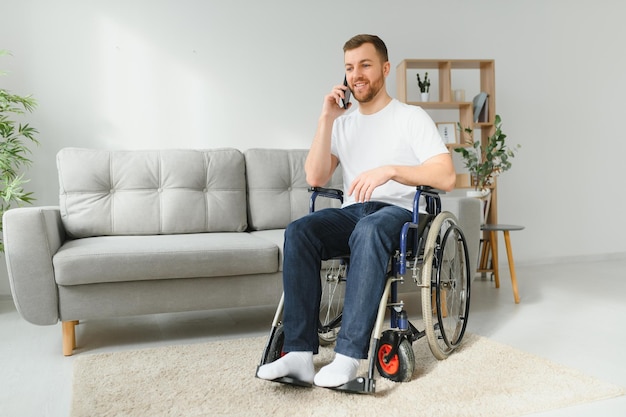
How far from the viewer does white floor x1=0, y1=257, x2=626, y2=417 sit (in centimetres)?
185

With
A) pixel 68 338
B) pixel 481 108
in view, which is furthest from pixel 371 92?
pixel 481 108

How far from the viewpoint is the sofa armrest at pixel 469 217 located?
9.18 ft

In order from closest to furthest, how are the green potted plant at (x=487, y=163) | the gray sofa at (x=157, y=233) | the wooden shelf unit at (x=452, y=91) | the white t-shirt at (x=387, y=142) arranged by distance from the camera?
the white t-shirt at (x=387, y=142), the gray sofa at (x=157, y=233), the green potted plant at (x=487, y=163), the wooden shelf unit at (x=452, y=91)

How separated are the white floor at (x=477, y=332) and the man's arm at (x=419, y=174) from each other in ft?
2.47

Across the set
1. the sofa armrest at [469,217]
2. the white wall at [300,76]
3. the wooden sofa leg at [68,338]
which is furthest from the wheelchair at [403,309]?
the white wall at [300,76]

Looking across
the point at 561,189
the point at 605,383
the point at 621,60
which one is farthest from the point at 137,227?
the point at 621,60

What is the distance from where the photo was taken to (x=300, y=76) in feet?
12.6

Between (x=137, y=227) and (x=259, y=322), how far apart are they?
0.74m

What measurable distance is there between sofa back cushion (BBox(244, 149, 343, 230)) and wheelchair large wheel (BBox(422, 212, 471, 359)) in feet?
2.93

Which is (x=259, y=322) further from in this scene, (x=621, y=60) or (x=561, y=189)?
(x=621, y=60)

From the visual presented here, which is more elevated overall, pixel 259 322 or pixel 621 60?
pixel 621 60

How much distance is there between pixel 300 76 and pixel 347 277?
232 cm

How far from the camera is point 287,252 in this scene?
184cm

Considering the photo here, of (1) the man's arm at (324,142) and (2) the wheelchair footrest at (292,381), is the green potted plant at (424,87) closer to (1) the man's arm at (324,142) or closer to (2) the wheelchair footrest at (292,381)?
(1) the man's arm at (324,142)
